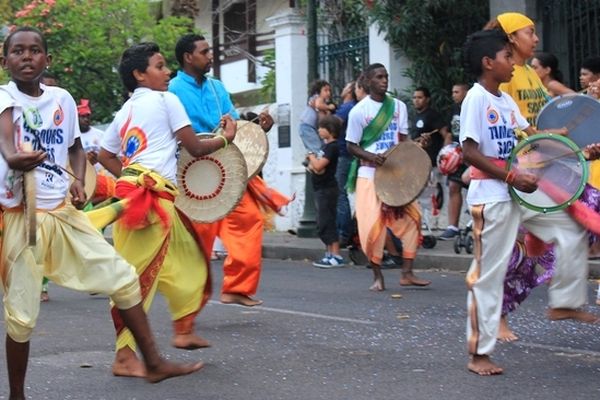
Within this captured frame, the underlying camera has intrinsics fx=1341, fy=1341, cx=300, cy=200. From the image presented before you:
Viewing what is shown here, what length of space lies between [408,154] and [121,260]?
212 inches

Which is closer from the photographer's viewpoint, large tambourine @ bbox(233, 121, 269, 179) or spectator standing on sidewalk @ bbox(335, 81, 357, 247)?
large tambourine @ bbox(233, 121, 269, 179)

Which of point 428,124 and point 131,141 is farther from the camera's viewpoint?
point 428,124

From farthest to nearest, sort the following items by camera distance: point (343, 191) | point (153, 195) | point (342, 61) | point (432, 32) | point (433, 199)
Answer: point (342, 61) < point (432, 32) < point (433, 199) < point (343, 191) < point (153, 195)

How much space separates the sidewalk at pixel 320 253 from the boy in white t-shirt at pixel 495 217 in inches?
208

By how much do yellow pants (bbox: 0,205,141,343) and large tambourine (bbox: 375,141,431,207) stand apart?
5036 millimetres

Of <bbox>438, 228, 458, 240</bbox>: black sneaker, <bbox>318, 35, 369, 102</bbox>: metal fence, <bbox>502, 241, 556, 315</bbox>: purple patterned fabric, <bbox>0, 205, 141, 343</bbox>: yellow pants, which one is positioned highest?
<bbox>318, 35, 369, 102</bbox>: metal fence

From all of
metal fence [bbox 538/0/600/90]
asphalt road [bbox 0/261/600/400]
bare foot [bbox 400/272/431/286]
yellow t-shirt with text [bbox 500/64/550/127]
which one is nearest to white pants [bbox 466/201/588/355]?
asphalt road [bbox 0/261/600/400]

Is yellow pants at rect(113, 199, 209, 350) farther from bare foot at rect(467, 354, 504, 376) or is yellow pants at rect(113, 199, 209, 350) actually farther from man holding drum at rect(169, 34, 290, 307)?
bare foot at rect(467, 354, 504, 376)

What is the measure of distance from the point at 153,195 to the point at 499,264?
6.15 feet

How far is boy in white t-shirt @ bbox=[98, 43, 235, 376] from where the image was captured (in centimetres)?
719

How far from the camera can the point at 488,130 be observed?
7.10 meters

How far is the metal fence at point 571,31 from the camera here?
1566 centimetres

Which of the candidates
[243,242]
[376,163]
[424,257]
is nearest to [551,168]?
[243,242]

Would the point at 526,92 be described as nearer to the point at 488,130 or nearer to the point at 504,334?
the point at 488,130
